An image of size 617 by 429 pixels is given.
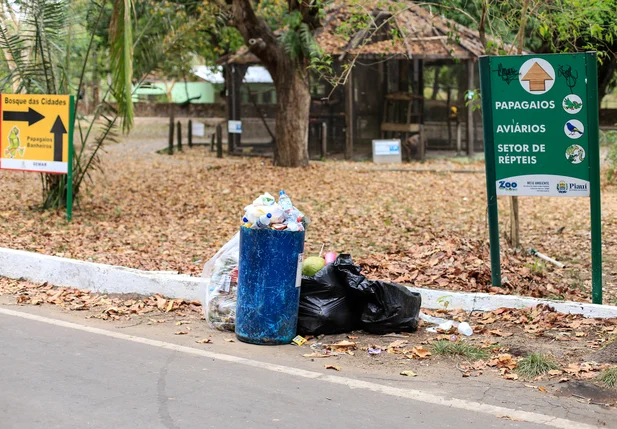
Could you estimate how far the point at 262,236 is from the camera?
6.34m

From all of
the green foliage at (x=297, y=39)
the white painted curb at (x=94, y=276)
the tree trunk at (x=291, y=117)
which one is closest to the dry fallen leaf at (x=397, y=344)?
the white painted curb at (x=94, y=276)

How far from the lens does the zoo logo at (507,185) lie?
24.6 feet

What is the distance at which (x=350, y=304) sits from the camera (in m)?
6.81

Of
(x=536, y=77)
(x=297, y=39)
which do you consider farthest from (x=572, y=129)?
(x=297, y=39)

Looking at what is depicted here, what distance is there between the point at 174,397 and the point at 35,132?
795cm

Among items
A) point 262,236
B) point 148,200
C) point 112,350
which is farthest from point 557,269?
point 148,200

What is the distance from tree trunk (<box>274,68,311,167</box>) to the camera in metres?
19.5

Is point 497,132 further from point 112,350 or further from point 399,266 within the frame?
point 112,350

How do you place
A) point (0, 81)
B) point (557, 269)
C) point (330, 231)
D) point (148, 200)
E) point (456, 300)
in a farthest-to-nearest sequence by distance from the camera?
1. point (148, 200)
2. point (0, 81)
3. point (330, 231)
4. point (557, 269)
5. point (456, 300)

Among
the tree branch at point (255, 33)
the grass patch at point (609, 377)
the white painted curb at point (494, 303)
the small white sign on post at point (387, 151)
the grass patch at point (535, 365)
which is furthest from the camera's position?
the small white sign on post at point (387, 151)

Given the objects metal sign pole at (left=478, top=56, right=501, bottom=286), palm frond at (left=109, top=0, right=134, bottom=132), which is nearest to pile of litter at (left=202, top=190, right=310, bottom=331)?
metal sign pole at (left=478, top=56, right=501, bottom=286)

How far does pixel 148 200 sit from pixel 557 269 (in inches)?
342

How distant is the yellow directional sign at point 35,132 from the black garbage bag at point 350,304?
645 cm

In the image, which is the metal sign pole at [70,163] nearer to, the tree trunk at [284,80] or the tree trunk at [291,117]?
the tree trunk at [284,80]
